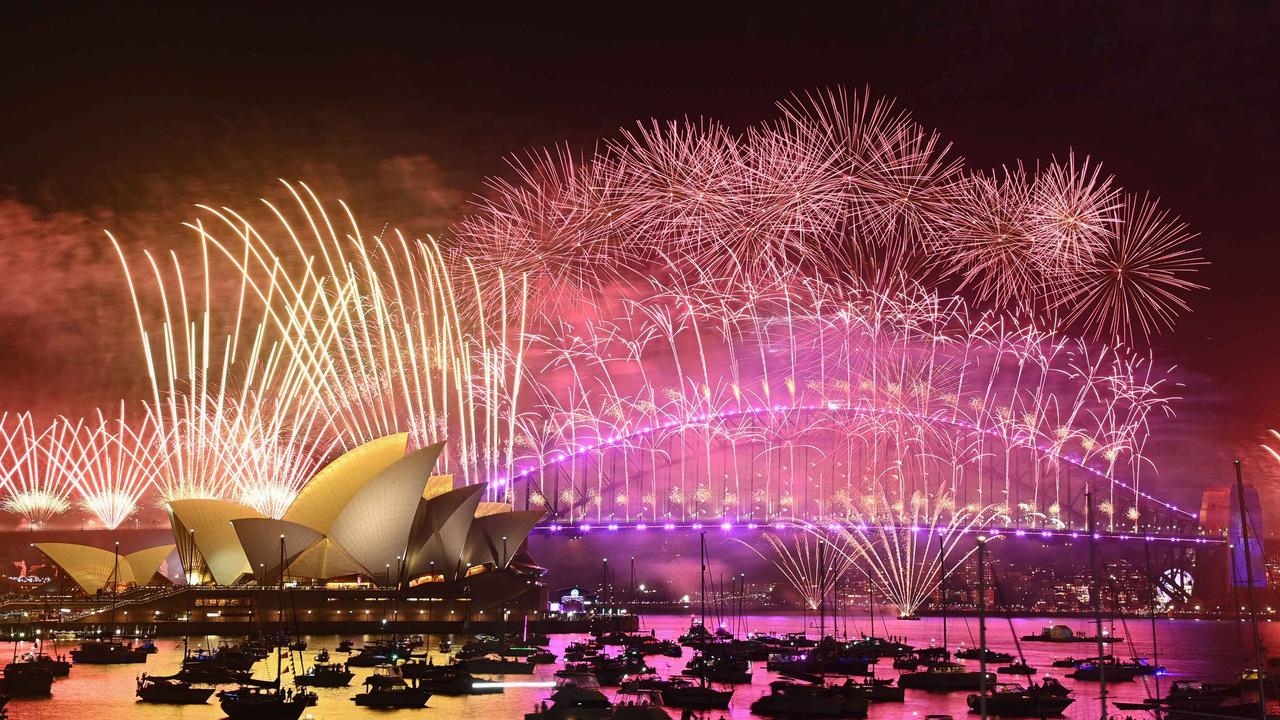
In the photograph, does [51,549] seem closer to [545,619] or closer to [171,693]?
[545,619]

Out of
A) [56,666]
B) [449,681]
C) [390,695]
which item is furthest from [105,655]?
[390,695]

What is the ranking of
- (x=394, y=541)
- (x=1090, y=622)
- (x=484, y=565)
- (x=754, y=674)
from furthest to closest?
(x=1090, y=622), (x=484, y=565), (x=394, y=541), (x=754, y=674)

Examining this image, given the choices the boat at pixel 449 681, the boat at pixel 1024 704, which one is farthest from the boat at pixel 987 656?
the boat at pixel 449 681

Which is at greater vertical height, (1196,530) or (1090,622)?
(1196,530)

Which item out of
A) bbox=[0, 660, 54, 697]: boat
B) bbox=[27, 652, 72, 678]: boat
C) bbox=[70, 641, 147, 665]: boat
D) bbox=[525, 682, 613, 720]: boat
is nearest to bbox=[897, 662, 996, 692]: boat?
A: bbox=[525, 682, 613, 720]: boat

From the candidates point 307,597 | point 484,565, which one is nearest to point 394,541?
point 307,597

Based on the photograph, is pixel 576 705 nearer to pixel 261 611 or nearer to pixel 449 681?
pixel 449 681
